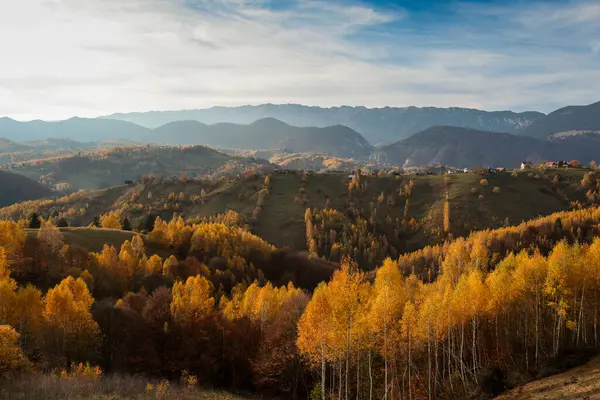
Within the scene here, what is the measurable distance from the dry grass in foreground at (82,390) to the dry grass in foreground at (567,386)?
39508mm

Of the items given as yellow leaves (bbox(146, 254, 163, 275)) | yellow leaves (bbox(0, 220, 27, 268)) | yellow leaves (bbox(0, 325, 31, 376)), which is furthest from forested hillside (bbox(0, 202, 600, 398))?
yellow leaves (bbox(146, 254, 163, 275))

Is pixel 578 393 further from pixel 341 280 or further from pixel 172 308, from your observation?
pixel 172 308

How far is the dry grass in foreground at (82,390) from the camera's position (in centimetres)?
4194

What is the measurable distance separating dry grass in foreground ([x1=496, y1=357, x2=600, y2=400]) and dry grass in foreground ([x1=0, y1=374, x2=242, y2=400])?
130 feet

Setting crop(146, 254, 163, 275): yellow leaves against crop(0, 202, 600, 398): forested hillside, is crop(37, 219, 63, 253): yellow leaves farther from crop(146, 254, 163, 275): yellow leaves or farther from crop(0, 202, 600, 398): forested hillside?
crop(0, 202, 600, 398): forested hillside

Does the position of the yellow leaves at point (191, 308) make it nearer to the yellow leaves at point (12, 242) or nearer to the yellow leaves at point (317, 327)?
the yellow leaves at point (317, 327)

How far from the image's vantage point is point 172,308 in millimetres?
75250

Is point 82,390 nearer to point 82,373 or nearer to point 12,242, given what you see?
point 82,373

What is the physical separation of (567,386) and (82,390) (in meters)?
56.4

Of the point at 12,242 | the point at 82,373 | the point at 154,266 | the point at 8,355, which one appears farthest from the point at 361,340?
the point at 12,242

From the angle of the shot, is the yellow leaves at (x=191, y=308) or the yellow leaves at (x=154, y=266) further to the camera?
the yellow leaves at (x=154, y=266)

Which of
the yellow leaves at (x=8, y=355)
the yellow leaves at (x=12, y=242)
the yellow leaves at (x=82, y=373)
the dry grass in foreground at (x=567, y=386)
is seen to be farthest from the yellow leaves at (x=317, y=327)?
the yellow leaves at (x=12, y=242)

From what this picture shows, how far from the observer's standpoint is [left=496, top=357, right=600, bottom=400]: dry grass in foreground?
47616mm

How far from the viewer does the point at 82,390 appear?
44094 millimetres
